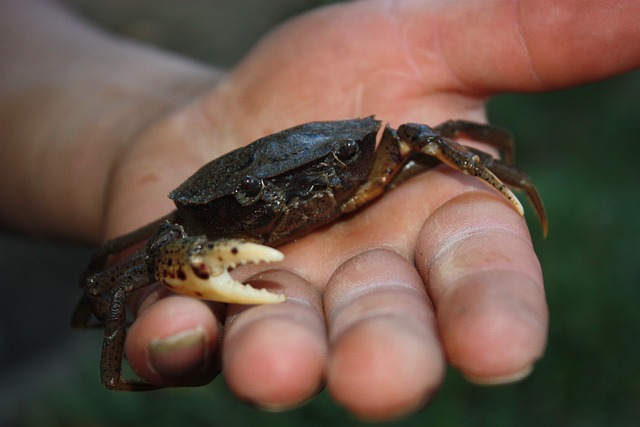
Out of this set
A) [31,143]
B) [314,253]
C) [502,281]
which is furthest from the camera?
[31,143]

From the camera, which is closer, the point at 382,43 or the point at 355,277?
the point at 355,277

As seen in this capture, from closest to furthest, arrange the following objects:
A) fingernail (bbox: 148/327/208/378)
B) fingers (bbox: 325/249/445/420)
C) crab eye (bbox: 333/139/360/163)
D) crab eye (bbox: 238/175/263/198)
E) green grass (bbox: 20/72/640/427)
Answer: fingers (bbox: 325/249/445/420) → fingernail (bbox: 148/327/208/378) → crab eye (bbox: 238/175/263/198) → crab eye (bbox: 333/139/360/163) → green grass (bbox: 20/72/640/427)

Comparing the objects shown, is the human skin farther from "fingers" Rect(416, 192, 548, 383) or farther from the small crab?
the small crab

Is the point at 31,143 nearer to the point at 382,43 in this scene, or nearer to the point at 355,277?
the point at 382,43

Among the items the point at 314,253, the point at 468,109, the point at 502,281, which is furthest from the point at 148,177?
the point at 502,281

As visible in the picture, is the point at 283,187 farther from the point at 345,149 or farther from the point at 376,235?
the point at 376,235

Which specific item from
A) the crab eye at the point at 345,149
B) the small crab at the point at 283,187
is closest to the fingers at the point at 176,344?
the small crab at the point at 283,187

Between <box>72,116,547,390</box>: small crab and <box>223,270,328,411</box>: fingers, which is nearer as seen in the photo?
<box>223,270,328,411</box>: fingers

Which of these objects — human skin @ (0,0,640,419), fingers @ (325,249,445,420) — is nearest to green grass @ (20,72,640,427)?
human skin @ (0,0,640,419)
